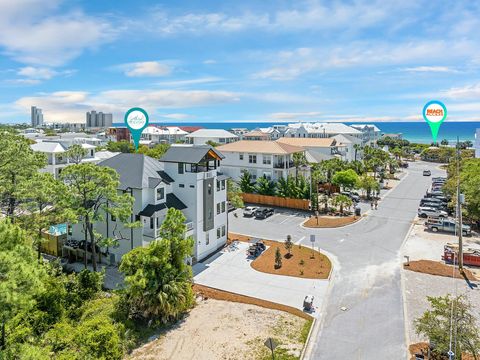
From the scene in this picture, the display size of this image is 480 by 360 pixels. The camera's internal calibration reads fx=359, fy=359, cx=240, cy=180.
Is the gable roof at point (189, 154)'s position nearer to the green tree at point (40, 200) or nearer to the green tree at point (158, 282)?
the green tree at point (158, 282)

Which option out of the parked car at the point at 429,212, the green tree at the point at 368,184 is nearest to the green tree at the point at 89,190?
the parked car at the point at 429,212

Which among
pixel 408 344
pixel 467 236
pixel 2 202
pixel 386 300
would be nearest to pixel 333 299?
pixel 386 300

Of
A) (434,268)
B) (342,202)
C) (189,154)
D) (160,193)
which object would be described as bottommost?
(434,268)

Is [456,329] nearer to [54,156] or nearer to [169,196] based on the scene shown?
[169,196]

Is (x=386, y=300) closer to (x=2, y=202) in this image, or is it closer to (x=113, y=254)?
(x=113, y=254)

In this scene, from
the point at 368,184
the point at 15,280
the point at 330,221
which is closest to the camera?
the point at 15,280

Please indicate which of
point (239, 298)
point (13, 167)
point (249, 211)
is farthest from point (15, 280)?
point (249, 211)
